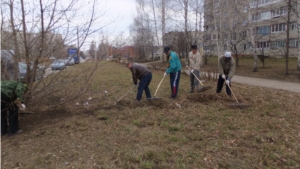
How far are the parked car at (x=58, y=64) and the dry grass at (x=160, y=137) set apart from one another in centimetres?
107

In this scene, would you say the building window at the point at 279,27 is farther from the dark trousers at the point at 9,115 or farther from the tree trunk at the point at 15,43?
the dark trousers at the point at 9,115

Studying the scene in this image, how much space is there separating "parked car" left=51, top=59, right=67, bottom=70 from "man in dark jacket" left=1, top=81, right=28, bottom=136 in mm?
1216

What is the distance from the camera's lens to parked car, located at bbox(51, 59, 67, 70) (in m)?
5.08

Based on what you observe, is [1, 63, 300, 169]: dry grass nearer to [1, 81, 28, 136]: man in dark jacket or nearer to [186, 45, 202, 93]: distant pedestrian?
[1, 81, 28, 136]: man in dark jacket

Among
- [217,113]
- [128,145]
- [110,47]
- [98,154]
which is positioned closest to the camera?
[98,154]

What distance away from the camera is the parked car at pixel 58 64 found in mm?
5082

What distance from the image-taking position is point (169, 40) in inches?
1014

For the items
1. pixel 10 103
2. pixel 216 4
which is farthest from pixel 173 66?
pixel 216 4

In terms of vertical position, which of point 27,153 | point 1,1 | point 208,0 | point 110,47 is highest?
point 208,0

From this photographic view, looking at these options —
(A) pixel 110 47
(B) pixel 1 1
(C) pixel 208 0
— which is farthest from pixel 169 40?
(B) pixel 1 1

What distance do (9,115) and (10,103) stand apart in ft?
0.87

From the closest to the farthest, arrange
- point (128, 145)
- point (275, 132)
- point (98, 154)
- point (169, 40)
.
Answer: point (98, 154) → point (128, 145) → point (275, 132) → point (169, 40)

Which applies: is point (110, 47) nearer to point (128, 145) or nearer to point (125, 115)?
point (125, 115)

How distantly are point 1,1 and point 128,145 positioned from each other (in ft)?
12.4
